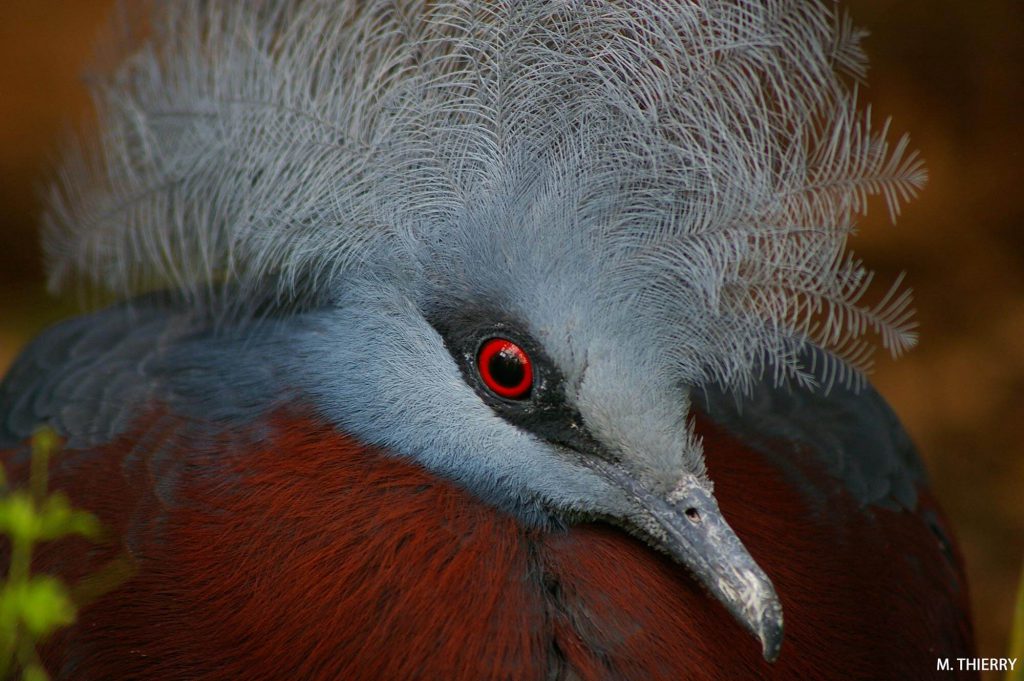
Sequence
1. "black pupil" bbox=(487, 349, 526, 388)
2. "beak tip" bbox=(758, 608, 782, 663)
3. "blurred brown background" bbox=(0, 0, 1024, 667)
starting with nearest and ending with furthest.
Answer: "beak tip" bbox=(758, 608, 782, 663) < "black pupil" bbox=(487, 349, 526, 388) < "blurred brown background" bbox=(0, 0, 1024, 667)

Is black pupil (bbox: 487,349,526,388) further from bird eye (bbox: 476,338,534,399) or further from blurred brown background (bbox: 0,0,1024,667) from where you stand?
blurred brown background (bbox: 0,0,1024,667)

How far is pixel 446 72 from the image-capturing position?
185 centimetres

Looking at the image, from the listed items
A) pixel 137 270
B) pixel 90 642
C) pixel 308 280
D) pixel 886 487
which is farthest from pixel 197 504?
pixel 886 487

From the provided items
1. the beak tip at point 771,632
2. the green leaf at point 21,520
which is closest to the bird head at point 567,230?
the beak tip at point 771,632

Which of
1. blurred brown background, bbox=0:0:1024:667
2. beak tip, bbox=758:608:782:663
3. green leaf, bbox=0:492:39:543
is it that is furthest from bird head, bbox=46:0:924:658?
blurred brown background, bbox=0:0:1024:667

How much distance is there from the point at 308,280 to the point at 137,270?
0.53m

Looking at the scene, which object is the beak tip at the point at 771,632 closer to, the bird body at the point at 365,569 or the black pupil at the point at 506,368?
the bird body at the point at 365,569

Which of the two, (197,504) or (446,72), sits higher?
(446,72)

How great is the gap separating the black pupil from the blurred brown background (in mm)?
2588

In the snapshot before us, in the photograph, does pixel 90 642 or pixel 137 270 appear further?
pixel 137 270

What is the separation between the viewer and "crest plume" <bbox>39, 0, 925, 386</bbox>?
175 centimetres

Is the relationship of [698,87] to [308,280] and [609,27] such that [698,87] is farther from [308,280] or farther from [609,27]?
[308,280]

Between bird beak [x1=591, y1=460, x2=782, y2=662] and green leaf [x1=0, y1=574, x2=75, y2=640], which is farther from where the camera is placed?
bird beak [x1=591, y1=460, x2=782, y2=662]

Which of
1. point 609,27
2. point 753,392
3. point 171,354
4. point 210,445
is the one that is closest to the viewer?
point 609,27
